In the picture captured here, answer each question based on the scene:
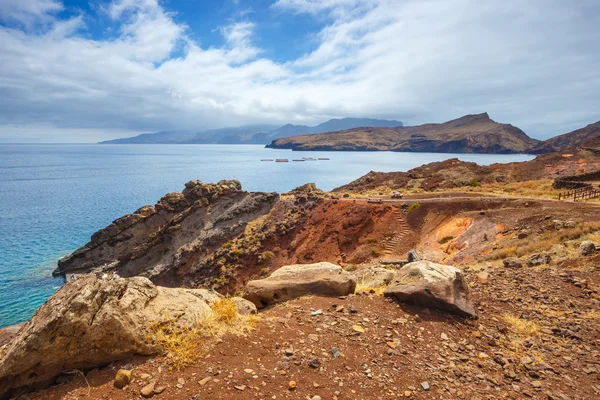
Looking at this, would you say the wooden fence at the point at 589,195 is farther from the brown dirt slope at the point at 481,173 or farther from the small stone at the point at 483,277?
the small stone at the point at 483,277

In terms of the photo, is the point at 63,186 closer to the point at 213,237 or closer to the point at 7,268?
the point at 7,268

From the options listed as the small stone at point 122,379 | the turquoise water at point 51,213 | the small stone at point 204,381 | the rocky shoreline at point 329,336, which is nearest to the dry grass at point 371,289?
the rocky shoreline at point 329,336

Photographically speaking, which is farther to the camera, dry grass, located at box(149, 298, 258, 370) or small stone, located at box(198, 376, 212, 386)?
dry grass, located at box(149, 298, 258, 370)

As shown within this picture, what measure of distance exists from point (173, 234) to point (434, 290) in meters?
40.5

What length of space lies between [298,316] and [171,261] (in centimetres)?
3682

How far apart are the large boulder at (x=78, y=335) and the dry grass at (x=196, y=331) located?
0.20 meters

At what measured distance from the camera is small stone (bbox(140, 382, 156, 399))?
5660mm

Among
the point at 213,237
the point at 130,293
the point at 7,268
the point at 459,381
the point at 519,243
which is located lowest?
the point at 7,268

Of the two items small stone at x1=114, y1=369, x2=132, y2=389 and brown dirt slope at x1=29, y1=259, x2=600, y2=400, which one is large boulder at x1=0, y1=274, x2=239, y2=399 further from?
small stone at x1=114, y1=369, x2=132, y2=389

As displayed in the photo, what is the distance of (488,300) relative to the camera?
35.6ft

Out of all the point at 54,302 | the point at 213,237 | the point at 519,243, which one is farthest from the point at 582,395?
the point at 213,237

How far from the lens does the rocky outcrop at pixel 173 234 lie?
40906 mm

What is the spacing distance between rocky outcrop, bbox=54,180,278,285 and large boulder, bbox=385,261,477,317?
32.9m

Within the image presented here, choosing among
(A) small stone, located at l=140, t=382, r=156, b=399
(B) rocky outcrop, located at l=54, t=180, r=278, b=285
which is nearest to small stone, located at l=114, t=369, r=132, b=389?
(A) small stone, located at l=140, t=382, r=156, b=399
